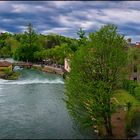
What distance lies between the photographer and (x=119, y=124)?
46219 millimetres

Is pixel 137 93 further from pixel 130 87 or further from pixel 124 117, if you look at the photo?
pixel 124 117

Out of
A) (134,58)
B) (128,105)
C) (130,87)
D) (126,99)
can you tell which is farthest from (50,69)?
(128,105)

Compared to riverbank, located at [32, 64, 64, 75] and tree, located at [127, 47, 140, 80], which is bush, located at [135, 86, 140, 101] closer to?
tree, located at [127, 47, 140, 80]

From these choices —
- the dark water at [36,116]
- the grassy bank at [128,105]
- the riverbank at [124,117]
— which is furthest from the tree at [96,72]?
the grassy bank at [128,105]

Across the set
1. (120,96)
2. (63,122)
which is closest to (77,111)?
(63,122)

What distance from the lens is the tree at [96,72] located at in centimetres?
4134

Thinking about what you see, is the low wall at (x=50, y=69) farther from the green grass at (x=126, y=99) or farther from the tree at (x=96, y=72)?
the tree at (x=96, y=72)

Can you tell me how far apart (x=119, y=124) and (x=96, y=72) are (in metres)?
8.18

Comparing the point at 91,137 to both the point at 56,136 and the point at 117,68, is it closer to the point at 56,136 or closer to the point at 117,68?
the point at 56,136

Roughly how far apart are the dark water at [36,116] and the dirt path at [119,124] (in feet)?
9.43

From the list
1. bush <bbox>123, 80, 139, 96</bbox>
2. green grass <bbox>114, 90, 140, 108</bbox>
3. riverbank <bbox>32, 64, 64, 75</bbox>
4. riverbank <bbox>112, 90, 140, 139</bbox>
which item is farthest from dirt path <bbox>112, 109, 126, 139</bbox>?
riverbank <bbox>32, 64, 64, 75</bbox>

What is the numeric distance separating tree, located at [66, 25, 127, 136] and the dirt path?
1194 mm

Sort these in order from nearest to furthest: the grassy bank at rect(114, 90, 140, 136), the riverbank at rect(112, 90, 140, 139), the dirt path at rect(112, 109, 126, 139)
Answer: the dirt path at rect(112, 109, 126, 139) → the riverbank at rect(112, 90, 140, 139) → the grassy bank at rect(114, 90, 140, 136)

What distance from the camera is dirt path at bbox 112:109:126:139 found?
41725 mm
